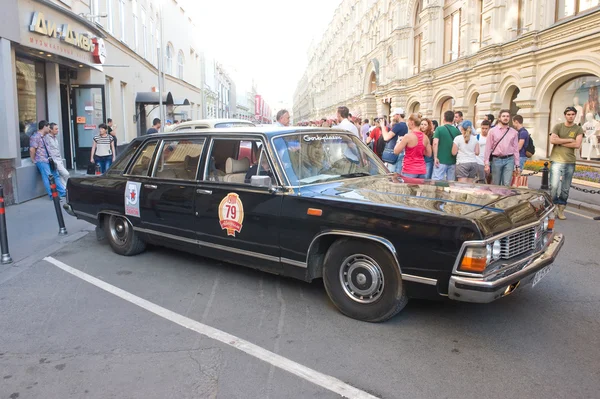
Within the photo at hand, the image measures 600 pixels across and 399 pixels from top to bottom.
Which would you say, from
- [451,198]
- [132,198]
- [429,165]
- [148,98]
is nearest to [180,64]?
[148,98]

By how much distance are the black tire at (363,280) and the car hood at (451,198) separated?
0.42 meters

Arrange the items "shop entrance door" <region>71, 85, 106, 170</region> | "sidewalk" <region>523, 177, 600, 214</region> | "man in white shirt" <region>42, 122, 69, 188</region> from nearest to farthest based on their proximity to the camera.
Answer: "sidewalk" <region>523, 177, 600, 214</region>, "man in white shirt" <region>42, 122, 69, 188</region>, "shop entrance door" <region>71, 85, 106, 170</region>

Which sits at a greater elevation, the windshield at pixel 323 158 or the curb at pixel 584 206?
the windshield at pixel 323 158

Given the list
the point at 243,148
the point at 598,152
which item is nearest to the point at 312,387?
the point at 243,148

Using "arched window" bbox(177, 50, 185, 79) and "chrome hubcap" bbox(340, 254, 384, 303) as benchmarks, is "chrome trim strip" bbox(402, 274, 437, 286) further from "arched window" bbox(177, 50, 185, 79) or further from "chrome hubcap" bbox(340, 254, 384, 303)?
"arched window" bbox(177, 50, 185, 79)

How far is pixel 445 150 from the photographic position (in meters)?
8.38

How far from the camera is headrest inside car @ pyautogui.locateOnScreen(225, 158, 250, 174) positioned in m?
4.93

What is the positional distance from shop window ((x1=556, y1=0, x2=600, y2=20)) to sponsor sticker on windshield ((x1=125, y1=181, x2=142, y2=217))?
15544mm

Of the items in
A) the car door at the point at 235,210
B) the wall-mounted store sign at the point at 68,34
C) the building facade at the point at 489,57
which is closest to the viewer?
the car door at the point at 235,210

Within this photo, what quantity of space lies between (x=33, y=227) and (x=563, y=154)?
30.1 feet

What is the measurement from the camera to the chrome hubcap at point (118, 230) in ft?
20.3

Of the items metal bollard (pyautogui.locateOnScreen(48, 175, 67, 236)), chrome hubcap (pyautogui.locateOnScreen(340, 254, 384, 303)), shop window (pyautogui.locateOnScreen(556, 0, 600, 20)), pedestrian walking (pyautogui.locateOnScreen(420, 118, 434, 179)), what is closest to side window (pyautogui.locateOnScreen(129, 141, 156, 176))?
metal bollard (pyautogui.locateOnScreen(48, 175, 67, 236))

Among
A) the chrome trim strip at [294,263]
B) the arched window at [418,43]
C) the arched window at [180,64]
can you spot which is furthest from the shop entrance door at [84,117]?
the arched window at [418,43]

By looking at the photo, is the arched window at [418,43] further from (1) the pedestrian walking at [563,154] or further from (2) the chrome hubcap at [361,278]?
(2) the chrome hubcap at [361,278]
